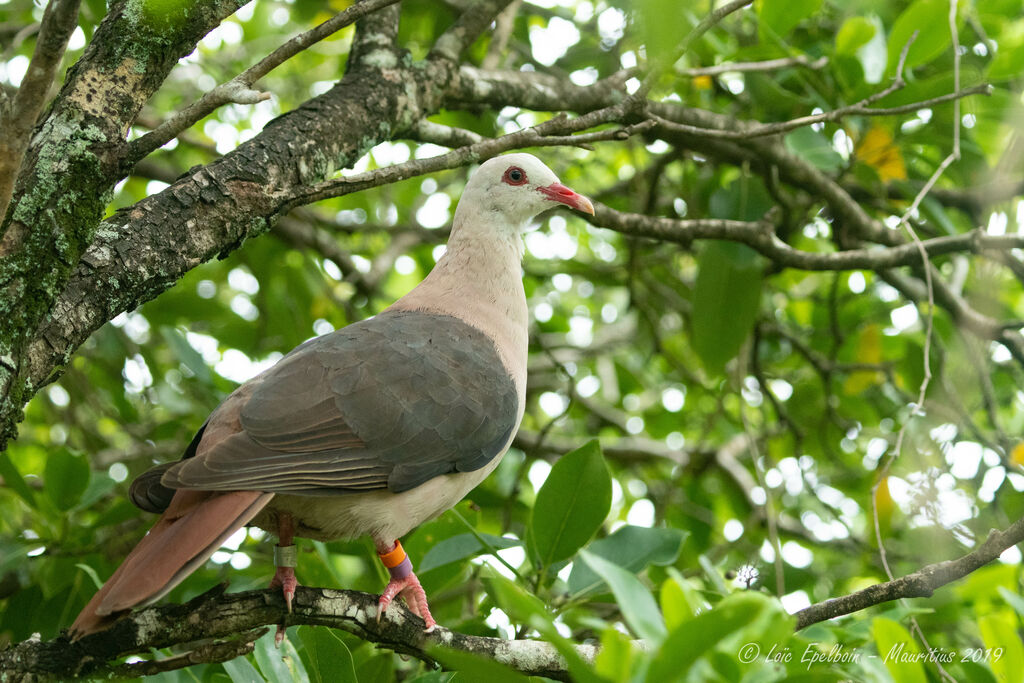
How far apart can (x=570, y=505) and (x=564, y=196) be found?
137cm

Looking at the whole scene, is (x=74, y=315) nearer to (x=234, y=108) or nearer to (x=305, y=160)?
(x=305, y=160)

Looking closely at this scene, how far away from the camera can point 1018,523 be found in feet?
6.82

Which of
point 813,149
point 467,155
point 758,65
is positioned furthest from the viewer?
point 813,149

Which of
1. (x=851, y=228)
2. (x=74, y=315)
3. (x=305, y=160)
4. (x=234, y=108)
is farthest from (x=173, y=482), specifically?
(x=234, y=108)

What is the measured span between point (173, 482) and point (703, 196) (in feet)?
10.7

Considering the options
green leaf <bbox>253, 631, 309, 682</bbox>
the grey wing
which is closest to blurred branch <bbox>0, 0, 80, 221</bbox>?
the grey wing

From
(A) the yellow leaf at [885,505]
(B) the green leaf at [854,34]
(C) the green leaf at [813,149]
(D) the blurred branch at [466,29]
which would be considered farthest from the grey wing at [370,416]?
(A) the yellow leaf at [885,505]

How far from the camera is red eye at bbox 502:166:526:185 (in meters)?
3.74

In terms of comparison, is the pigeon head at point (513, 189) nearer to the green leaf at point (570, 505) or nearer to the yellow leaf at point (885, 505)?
the green leaf at point (570, 505)

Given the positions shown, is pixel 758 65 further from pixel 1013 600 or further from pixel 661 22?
pixel 661 22

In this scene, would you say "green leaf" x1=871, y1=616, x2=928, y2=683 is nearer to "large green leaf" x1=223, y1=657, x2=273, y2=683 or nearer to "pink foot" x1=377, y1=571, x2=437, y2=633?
"pink foot" x1=377, y1=571, x2=437, y2=633

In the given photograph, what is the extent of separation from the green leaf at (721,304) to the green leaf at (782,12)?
37.6 inches

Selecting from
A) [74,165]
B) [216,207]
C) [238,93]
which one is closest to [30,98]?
[74,165]

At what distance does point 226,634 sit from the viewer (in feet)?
7.54
